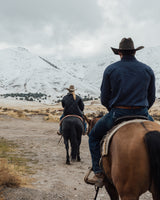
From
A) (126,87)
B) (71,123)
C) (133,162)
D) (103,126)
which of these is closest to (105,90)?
(126,87)

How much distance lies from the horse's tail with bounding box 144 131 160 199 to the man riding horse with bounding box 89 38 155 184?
0.79m

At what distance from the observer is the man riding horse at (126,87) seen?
3.74m

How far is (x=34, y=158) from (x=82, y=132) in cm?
222

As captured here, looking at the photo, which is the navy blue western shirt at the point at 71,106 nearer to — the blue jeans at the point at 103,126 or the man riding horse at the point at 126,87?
the blue jeans at the point at 103,126

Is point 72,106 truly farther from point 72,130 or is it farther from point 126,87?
point 126,87

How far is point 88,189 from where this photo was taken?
20.1ft

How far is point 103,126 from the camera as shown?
4.11m

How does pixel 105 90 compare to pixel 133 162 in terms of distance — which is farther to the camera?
pixel 105 90

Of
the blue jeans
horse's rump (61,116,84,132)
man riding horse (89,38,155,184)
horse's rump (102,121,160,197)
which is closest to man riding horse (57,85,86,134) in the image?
horse's rump (61,116,84,132)

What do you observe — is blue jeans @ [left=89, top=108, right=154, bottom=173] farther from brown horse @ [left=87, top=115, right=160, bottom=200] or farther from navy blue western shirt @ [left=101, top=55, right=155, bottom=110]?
brown horse @ [left=87, top=115, right=160, bottom=200]

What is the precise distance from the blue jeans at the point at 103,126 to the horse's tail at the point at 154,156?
0.79 m

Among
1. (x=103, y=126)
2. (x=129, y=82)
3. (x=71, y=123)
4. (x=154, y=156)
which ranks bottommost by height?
(x=71, y=123)

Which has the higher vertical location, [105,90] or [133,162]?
[105,90]

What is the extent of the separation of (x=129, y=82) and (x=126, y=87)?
9 cm
